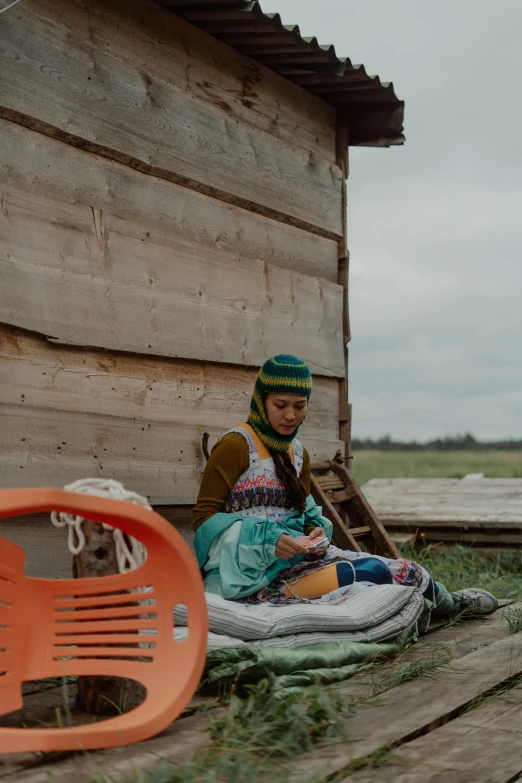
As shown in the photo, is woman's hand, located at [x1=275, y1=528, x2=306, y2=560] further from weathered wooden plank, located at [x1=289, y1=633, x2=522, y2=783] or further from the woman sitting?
weathered wooden plank, located at [x1=289, y1=633, x2=522, y2=783]

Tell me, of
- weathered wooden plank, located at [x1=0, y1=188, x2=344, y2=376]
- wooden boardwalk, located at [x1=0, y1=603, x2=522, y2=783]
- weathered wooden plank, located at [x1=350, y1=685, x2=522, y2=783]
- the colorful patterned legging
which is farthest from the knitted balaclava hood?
weathered wooden plank, located at [x1=350, y1=685, x2=522, y2=783]

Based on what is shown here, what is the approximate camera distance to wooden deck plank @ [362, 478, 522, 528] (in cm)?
798

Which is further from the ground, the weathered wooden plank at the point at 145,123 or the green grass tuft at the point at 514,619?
the weathered wooden plank at the point at 145,123

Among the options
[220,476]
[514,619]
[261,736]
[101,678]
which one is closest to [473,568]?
[514,619]

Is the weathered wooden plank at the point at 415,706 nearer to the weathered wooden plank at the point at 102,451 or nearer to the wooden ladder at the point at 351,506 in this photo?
the weathered wooden plank at the point at 102,451

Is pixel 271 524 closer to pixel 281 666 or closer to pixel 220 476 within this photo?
pixel 220 476

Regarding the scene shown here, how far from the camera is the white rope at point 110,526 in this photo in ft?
8.99

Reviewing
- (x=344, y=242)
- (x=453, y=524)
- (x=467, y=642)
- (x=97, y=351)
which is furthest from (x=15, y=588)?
(x=453, y=524)

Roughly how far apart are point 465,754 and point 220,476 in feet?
6.62

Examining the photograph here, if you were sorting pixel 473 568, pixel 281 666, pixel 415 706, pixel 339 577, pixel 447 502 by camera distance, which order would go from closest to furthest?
1. pixel 415 706
2. pixel 281 666
3. pixel 339 577
4. pixel 473 568
5. pixel 447 502

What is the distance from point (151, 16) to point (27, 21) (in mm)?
982

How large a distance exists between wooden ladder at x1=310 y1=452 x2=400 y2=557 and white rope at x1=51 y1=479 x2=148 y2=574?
2981 mm

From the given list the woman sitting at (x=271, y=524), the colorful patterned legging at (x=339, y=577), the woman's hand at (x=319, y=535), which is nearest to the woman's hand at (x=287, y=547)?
the woman sitting at (x=271, y=524)

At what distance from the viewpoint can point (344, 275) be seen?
251 inches
